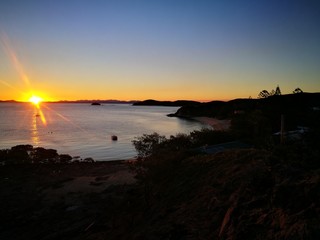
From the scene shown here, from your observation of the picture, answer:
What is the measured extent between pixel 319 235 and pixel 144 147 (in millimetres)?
12559

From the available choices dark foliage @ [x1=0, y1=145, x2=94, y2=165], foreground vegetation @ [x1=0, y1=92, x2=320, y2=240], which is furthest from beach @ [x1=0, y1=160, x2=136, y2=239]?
dark foliage @ [x1=0, y1=145, x2=94, y2=165]

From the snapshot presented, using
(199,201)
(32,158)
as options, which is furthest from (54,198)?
(32,158)

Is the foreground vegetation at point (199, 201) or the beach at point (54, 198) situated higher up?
the foreground vegetation at point (199, 201)

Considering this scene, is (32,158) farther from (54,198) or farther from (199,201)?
(199,201)

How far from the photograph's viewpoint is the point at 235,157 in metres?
12.7

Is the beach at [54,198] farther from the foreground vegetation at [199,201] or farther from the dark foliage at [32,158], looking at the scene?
Result: the dark foliage at [32,158]

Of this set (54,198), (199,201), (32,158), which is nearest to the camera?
(199,201)

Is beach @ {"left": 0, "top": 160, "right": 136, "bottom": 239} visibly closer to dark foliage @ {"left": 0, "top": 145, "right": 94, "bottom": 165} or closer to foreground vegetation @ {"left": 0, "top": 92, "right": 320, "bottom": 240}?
foreground vegetation @ {"left": 0, "top": 92, "right": 320, "bottom": 240}

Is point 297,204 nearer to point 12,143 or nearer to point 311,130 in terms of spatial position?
point 311,130

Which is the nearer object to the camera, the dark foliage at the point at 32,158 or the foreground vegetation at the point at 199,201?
the foreground vegetation at the point at 199,201

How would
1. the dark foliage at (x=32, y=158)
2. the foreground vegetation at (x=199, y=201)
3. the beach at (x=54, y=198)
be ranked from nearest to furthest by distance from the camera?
the foreground vegetation at (x=199, y=201), the beach at (x=54, y=198), the dark foliage at (x=32, y=158)

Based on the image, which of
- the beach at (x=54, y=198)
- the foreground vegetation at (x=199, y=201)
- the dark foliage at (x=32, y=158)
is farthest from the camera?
the dark foliage at (x=32, y=158)

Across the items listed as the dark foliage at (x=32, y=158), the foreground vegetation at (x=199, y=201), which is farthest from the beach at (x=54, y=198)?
the dark foliage at (x=32, y=158)

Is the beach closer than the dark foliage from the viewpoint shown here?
Yes
